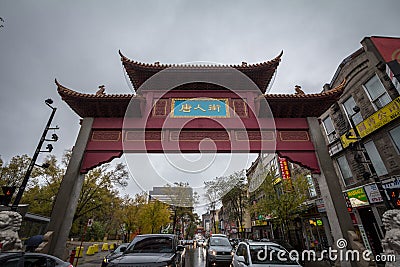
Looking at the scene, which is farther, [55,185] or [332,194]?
[55,185]

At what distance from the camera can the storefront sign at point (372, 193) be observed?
1090 cm

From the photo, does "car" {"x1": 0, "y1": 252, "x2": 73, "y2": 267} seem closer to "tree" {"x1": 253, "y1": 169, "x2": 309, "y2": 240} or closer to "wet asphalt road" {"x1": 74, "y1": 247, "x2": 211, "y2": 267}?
"wet asphalt road" {"x1": 74, "y1": 247, "x2": 211, "y2": 267}

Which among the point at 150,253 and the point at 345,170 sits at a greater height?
the point at 345,170

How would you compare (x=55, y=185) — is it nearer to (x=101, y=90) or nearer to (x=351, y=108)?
(x=101, y=90)

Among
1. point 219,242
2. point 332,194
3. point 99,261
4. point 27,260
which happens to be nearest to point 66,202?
point 27,260

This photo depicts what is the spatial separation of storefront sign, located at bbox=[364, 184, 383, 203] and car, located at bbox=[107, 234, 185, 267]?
11586 mm

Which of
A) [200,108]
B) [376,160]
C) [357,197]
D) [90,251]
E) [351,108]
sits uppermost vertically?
[351,108]

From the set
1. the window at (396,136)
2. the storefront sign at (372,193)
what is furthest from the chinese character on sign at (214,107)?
the storefront sign at (372,193)

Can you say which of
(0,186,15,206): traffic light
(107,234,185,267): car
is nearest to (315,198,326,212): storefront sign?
(107,234,185,267): car

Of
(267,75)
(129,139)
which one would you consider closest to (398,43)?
(267,75)

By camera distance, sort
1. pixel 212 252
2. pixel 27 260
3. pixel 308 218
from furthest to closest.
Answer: pixel 308 218
pixel 212 252
pixel 27 260

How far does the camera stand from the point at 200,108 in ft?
29.9

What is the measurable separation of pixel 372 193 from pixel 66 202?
15.6 metres

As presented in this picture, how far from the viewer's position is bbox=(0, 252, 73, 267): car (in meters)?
3.73
